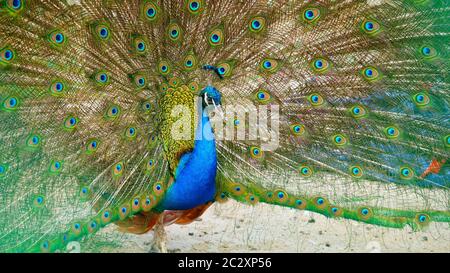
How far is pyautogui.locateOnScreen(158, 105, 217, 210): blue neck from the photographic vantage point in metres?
2.67

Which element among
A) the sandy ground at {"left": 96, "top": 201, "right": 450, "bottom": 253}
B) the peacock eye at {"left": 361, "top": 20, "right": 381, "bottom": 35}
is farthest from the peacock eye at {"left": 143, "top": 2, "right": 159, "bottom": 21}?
the sandy ground at {"left": 96, "top": 201, "right": 450, "bottom": 253}

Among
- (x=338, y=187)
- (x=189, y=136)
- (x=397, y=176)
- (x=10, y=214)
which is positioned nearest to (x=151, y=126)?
(x=189, y=136)

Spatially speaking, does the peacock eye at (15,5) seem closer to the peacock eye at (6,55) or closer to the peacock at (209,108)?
the peacock at (209,108)

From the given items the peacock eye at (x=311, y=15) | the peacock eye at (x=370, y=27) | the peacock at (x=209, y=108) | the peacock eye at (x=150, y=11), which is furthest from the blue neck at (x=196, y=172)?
the peacock eye at (x=370, y=27)

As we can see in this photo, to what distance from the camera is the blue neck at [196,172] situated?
267 cm

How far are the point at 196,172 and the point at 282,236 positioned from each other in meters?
1.27

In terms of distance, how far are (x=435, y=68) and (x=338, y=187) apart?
790 millimetres

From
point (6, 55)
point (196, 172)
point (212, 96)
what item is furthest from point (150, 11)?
point (196, 172)

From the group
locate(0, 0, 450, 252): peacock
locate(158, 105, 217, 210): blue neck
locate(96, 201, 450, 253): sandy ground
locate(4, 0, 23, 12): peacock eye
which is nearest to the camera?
locate(4, 0, 23, 12): peacock eye

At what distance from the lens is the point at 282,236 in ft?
12.1

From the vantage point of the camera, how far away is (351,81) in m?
2.65

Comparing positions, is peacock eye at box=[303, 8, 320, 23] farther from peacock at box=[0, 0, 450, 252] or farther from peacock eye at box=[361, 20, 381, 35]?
peacock eye at box=[361, 20, 381, 35]

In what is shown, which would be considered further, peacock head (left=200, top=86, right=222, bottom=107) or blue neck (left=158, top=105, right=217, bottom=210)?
blue neck (left=158, top=105, right=217, bottom=210)

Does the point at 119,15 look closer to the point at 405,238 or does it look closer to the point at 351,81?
the point at 351,81
